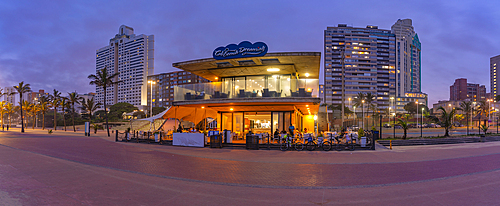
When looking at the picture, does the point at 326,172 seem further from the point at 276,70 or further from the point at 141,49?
the point at 141,49

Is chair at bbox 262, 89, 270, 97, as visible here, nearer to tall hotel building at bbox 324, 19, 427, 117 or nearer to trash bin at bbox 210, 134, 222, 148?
trash bin at bbox 210, 134, 222, 148

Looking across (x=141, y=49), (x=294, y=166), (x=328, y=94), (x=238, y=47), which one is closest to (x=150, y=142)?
(x=238, y=47)

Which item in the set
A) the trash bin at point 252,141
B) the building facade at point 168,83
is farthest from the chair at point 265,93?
the building facade at point 168,83

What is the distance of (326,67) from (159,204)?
13773cm

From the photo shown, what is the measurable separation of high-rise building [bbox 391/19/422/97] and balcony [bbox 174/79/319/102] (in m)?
155

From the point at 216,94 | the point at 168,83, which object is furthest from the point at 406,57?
the point at 216,94

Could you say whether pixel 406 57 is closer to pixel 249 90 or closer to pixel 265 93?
pixel 265 93

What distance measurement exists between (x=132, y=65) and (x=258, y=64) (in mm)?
185836

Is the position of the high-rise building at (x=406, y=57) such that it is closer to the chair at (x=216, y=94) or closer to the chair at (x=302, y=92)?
the chair at (x=302, y=92)

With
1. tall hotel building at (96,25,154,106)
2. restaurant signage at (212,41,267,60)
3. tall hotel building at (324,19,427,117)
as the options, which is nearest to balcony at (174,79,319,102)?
restaurant signage at (212,41,267,60)

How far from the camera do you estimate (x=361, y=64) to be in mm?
134500

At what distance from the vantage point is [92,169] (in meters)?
10.3

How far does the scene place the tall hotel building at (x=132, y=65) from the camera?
18238 cm

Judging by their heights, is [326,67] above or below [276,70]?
above
